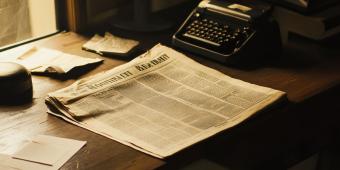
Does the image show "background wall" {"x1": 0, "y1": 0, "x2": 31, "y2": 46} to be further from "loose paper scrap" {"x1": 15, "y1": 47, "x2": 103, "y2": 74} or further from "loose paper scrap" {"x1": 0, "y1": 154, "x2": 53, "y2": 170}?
"loose paper scrap" {"x1": 0, "y1": 154, "x2": 53, "y2": 170}

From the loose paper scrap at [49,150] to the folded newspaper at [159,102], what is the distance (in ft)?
0.22

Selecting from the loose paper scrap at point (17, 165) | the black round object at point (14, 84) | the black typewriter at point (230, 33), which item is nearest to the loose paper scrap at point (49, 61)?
the black round object at point (14, 84)

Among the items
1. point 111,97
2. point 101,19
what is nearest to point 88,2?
point 101,19

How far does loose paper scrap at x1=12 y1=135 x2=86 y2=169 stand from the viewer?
997mm

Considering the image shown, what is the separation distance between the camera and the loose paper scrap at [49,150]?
997 mm

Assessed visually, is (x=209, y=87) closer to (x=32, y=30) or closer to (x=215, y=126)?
(x=215, y=126)

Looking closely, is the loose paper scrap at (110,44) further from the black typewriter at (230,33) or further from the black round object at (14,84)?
the black round object at (14,84)

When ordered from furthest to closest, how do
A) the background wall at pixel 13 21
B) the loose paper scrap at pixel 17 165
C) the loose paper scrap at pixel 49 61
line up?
the background wall at pixel 13 21 < the loose paper scrap at pixel 49 61 < the loose paper scrap at pixel 17 165

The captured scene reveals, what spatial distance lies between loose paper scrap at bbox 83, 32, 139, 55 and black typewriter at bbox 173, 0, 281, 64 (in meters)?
0.12

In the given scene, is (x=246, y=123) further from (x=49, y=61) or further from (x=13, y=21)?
(x=13, y=21)

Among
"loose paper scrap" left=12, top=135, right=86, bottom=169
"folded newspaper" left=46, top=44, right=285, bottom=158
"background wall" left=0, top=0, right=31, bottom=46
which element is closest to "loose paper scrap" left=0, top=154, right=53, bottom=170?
"loose paper scrap" left=12, top=135, right=86, bottom=169

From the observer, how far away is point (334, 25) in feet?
5.04

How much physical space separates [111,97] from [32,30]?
711 mm

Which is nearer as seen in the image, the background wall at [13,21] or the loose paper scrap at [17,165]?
the loose paper scrap at [17,165]
